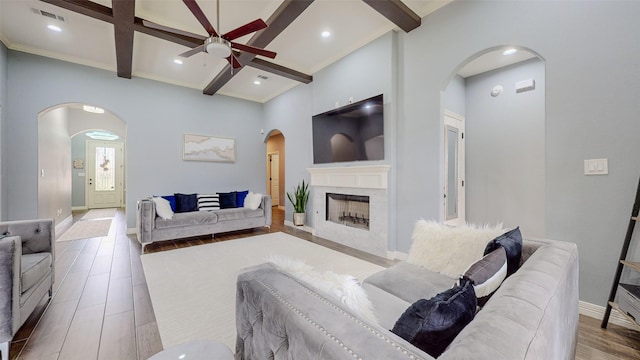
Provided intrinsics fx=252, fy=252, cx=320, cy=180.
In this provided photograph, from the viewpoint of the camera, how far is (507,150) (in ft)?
13.3

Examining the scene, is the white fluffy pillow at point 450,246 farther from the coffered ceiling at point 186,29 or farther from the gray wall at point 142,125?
the gray wall at point 142,125

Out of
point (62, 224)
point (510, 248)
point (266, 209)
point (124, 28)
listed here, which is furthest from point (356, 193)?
point (62, 224)

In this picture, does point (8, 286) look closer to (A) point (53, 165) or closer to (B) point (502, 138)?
(A) point (53, 165)

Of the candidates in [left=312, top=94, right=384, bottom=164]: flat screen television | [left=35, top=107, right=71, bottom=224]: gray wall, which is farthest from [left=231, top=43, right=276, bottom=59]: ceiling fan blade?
[left=35, top=107, right=71, bottom=224]: gray wall

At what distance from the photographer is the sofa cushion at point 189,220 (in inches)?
158

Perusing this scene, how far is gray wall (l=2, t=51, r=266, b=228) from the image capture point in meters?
3.95

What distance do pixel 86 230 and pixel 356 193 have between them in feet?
18.3

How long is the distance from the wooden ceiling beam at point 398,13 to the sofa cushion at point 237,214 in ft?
12.6

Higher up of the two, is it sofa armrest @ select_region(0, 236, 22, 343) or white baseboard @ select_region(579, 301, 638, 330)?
sofa armrest @ select_region(0, 236, 22, 343)

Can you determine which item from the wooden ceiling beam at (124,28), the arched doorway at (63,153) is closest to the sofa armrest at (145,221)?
the arched doorway at (63,153)

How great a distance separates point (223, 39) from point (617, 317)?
4.23 metres

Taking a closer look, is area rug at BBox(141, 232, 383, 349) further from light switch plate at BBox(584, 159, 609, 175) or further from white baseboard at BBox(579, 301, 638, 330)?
light switch plate at BBox(584, 159, 609, 175)

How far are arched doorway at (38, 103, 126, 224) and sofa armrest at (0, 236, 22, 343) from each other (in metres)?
3.82

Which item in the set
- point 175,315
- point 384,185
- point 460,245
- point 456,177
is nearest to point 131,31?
point 175,315
